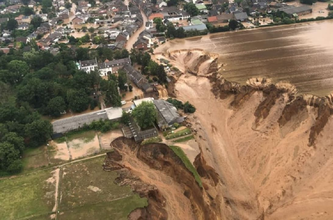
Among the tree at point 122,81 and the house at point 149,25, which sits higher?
the tree at point 122,81

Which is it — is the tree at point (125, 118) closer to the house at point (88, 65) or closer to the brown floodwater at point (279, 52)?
the house at point (88, 65)

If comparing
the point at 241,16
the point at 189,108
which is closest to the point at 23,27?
the point at 241,16

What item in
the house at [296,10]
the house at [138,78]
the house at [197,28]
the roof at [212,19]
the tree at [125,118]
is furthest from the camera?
the roof at [212,19]

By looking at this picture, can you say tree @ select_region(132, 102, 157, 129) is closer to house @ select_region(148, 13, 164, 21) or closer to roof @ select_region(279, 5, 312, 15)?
house @ select_region(148, 13, 164, 21)

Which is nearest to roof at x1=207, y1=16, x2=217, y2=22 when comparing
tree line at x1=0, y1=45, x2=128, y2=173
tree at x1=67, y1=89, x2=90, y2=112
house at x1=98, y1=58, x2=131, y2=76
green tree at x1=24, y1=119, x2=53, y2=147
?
tree line at x1=0, y1=45, x2=128, y2=173

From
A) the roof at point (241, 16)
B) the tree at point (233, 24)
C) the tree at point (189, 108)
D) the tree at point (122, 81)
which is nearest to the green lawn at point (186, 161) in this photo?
the tree at point (189, 108)

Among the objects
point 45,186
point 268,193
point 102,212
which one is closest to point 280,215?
point 268,193
